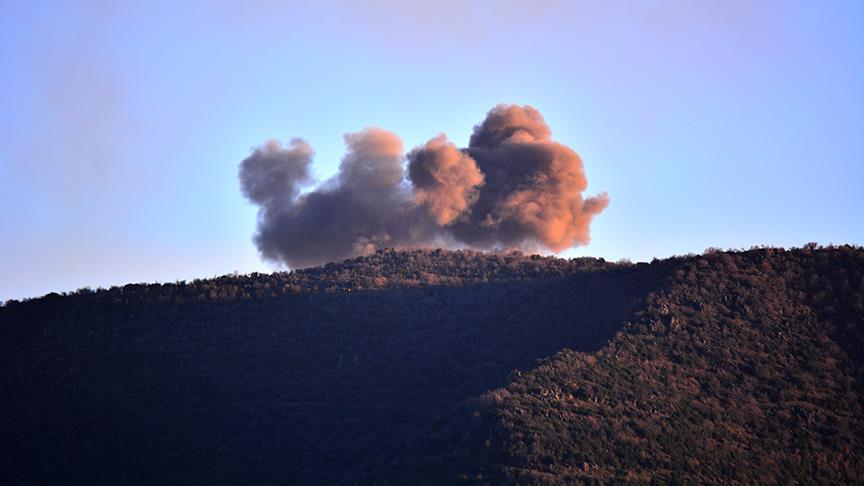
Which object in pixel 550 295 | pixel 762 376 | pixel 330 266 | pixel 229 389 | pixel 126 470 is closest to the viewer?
pixel 126 470

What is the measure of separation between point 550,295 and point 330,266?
1850 centimetres

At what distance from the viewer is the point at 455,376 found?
65.4m

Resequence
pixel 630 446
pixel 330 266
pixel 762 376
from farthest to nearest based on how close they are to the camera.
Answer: pixel 330 266 < pixel 762 376 < pixel 630 446

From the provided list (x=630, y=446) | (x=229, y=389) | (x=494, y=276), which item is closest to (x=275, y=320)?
(x=229, y=389)

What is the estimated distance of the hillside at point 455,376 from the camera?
5491cm

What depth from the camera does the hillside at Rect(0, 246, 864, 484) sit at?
54.9m

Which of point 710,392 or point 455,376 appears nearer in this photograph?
point 710,392

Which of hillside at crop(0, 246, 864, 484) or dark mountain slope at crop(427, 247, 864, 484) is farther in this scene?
hillside at crop(0, 246, 864, 484)

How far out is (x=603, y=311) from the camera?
69.5 meters

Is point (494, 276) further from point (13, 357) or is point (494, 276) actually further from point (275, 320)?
point (13, 357)

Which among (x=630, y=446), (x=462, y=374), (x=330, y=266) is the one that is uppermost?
(x=330, y=266)

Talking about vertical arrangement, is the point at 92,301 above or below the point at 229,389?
above

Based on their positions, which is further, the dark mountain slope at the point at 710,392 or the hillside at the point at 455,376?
the hillside at the point at 455,376

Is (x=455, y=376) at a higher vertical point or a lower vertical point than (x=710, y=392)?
higher
